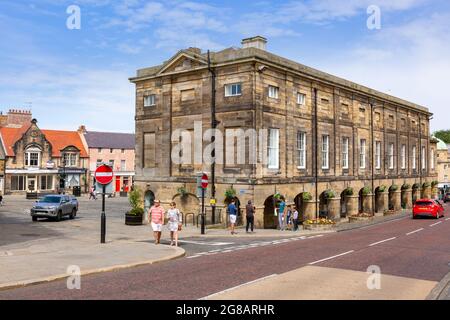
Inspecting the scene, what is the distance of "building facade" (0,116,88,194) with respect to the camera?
191 ft

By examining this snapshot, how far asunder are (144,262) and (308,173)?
20.7 m

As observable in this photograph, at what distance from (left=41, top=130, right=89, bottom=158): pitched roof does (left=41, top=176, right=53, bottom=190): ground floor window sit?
3.30m

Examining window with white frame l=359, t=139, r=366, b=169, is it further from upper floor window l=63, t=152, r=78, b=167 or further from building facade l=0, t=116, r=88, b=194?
upper floor window l=63, t=152, r=78, b=167

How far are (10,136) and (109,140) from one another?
15.4m

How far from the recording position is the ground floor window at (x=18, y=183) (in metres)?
57.8

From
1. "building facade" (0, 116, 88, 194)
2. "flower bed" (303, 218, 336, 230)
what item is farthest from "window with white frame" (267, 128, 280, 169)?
"building facade" (0, 116, 88, 194)

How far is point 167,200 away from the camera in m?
31.0

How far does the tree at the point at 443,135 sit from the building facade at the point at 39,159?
9562 cm

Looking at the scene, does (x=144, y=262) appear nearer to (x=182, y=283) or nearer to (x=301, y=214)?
(x=182, y=283)

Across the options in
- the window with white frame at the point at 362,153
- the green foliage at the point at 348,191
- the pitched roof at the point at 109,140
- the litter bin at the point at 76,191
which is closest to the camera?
the green foliage at the point at 348,191

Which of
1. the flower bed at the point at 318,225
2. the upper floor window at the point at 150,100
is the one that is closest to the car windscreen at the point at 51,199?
the upper floor window at the point at 150,100

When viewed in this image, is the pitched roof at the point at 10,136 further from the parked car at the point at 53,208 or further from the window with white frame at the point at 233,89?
the window with white frame at the point at 233,89

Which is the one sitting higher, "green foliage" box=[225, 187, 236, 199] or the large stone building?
the large stone building
